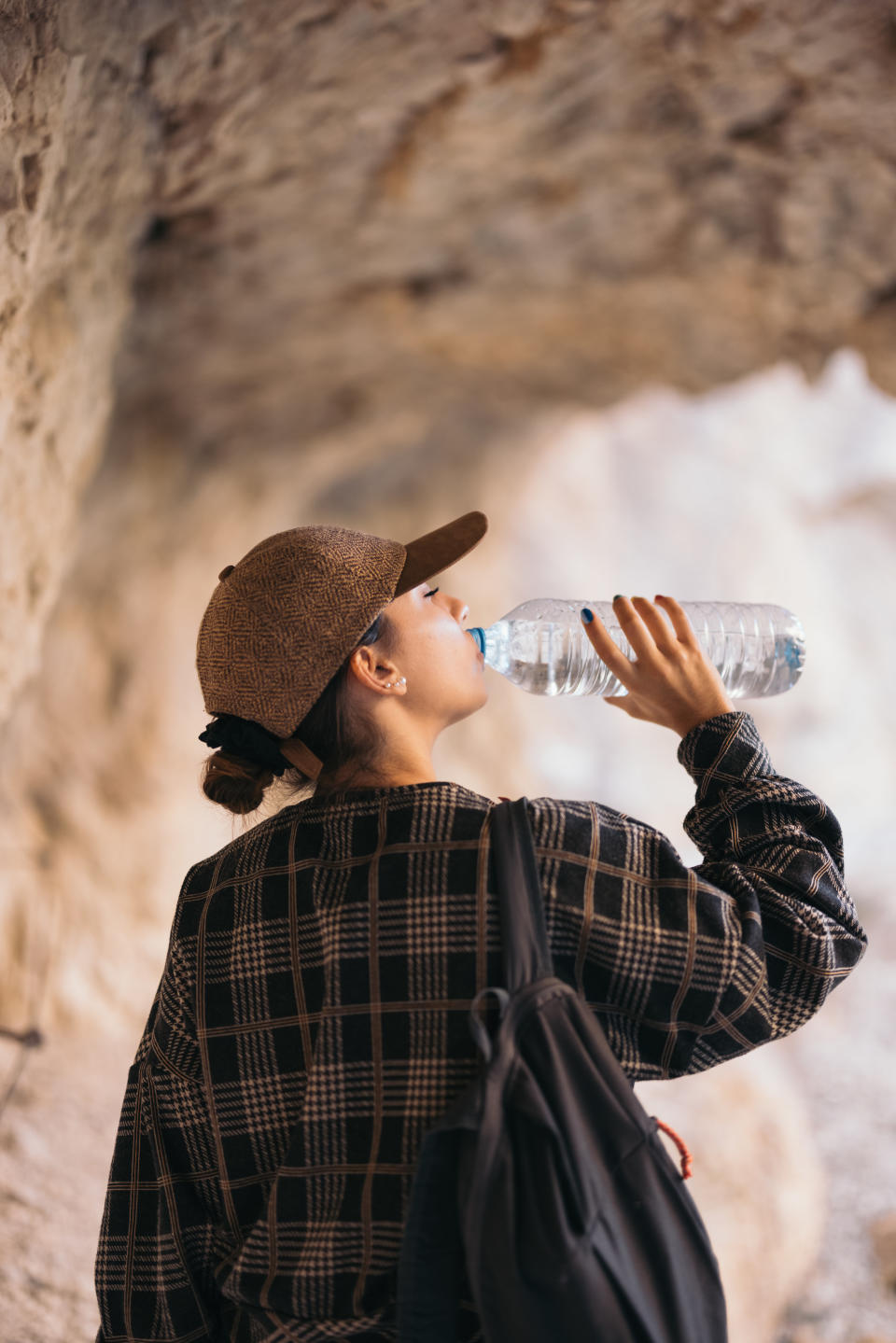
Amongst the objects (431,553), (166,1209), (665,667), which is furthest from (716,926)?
(166,1209)

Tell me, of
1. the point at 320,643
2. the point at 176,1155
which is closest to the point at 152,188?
the point at 320,643

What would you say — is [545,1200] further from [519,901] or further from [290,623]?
[290,623]

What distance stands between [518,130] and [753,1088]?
8.24 ft

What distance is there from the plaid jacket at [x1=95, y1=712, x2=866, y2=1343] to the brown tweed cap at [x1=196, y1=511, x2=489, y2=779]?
9cm

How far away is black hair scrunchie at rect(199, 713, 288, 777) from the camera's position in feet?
3.07

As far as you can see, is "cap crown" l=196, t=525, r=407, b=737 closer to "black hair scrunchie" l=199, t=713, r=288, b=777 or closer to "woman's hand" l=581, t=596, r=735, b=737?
"black hair scrunchie" l=199, t=713, r=288, b=777

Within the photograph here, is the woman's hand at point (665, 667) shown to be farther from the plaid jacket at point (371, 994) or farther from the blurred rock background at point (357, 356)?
the blurred rock background at point (357, 356)

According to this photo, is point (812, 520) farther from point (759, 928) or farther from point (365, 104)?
point (759, 928)

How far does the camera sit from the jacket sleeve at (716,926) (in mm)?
812

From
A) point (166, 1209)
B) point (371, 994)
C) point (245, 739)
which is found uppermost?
point (245, 739)

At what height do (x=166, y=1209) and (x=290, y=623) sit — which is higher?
(x=290, y=623)

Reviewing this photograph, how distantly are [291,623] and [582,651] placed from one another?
0.68 meters

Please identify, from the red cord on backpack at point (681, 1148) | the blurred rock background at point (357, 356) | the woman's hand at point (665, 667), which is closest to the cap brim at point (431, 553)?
the woman's hand at point (665, 667)

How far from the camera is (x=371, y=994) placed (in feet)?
2.73
